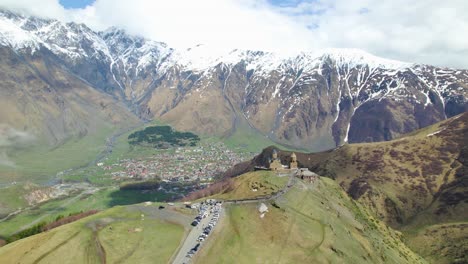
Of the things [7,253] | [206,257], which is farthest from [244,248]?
[7,253]

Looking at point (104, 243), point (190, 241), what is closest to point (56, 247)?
point (104, 243)

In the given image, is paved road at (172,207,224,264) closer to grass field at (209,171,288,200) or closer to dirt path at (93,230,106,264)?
dirt path at (93,230,106,264)

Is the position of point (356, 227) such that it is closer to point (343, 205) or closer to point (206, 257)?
point (343, 205)

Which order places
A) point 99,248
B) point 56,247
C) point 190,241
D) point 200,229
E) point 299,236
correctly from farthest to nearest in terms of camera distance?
point 299,236, point 200,229, point 190,241, point 99,248, point 56,247

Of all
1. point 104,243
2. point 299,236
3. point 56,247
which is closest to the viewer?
point 56,247

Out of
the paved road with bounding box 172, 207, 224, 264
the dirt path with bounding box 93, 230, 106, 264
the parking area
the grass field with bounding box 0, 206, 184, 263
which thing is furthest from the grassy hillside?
the dirt path with bounding box 93, 230, 106, 264

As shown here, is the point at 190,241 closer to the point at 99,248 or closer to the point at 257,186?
the point at 99,248
